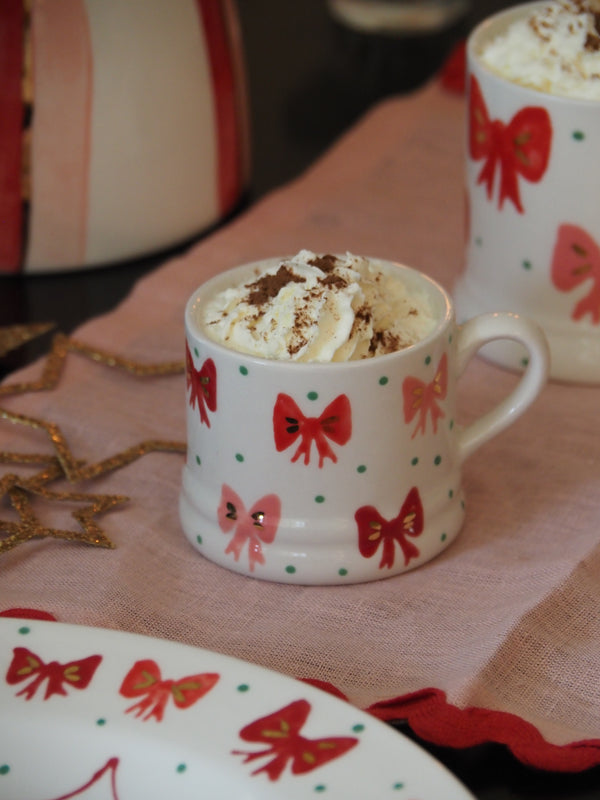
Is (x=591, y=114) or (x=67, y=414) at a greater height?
(x=591, y=114)

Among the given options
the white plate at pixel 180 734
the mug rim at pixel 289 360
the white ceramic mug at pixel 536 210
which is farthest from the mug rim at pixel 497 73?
the white plate at pixel 180 734

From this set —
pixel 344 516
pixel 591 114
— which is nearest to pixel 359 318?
pixel 344 516

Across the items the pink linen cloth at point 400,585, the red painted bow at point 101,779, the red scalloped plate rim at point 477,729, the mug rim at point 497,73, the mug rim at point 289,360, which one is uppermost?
the mug rim at point 497,73


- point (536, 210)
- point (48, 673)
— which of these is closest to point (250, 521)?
point (48, 673)

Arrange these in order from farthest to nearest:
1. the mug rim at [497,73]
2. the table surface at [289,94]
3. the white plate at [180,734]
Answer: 1. the table surface at [289,94]
2. the mug rim at [497,73]
3. the white plate at [180,734]

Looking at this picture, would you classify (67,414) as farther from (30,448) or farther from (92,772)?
(92,772)

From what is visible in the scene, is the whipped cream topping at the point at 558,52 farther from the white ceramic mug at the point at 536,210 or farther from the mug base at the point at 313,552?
the mug base at the point at 313,552
